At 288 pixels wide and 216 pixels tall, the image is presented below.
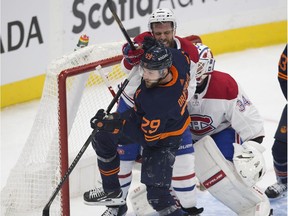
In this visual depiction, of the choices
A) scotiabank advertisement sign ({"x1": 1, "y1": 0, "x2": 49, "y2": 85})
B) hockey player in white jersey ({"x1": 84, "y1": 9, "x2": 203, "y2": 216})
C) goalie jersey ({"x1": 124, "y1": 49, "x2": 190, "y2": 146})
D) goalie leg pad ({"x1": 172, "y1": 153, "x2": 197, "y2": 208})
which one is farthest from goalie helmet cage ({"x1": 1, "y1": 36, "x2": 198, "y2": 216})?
scotiabank advertisement sign ({"x1": 1, "y1": 0, "x2": 49, "y2": 85})

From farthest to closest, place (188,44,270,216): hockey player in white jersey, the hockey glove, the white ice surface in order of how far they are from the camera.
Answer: the white ice surface
(188,44,270,216): hockey player in white jersey
the hockey glove

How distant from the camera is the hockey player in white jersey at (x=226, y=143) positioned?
4.37 metres

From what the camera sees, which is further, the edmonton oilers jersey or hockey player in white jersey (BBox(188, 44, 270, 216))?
hockey player in white jersey (BBox(188, 44, 270, 216))

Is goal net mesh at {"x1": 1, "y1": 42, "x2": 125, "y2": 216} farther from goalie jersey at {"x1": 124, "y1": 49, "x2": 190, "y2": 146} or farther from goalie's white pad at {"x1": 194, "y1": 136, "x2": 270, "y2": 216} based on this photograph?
goalie's white pad at {"x1": 194, "y1": 136, "x2": 270, "y2": 216}

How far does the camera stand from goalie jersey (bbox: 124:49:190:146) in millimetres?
3842

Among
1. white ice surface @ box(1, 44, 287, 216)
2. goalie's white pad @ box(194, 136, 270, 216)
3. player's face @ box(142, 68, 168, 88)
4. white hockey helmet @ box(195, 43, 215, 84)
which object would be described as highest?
player's face @ box(142, 68, 168, 88)

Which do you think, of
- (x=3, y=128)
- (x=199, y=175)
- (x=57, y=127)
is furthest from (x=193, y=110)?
(x=3, y=128)

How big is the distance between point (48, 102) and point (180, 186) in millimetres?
736

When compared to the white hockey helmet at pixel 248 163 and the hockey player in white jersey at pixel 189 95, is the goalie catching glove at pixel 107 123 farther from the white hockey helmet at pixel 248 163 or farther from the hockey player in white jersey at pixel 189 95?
the white hockey helmet at pixel 248 163

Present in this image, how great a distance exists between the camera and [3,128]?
5805mm

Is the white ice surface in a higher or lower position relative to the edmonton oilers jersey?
lower

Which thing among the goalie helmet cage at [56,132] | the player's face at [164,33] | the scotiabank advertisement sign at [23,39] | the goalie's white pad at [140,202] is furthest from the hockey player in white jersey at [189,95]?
the scotiabank advertisement sign at [23,39]

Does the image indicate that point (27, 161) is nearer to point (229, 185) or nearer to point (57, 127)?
point (57, 127)

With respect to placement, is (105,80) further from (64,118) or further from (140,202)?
(140,202)
